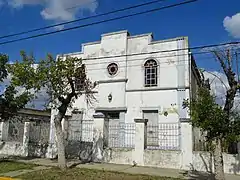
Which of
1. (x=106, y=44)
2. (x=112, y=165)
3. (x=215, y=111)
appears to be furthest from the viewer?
(x=106, y=44)

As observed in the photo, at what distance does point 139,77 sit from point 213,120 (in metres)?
8.24

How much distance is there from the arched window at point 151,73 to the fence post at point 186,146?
14.0 ft

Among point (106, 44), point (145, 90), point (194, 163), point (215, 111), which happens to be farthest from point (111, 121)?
point (215, 111)

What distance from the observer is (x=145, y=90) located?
15.5 meters

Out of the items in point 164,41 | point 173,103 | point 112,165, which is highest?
point 164,41

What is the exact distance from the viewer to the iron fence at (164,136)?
13.5m

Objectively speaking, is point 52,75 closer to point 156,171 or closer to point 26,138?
point 156,171

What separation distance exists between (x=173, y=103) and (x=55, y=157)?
7.08m

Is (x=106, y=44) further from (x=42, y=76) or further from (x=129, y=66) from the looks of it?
(x=42, y=76)

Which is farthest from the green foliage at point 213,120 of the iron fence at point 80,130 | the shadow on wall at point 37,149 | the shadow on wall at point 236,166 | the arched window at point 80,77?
the shadow on wall at point 37,149

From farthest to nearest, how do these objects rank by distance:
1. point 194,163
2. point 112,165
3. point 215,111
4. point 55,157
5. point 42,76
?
1. point 55,157
2. point 112,165
3. point 194,163
4. point 42,76
5. point 215,111

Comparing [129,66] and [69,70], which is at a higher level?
[129,66]

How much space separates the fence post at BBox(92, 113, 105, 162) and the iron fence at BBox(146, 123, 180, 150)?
2.46m

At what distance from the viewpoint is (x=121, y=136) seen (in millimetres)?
14273
